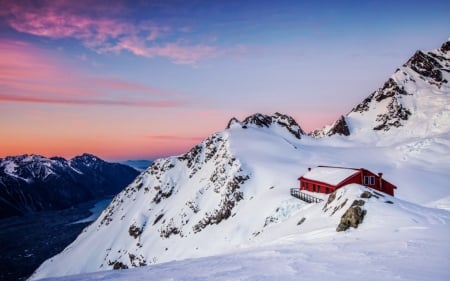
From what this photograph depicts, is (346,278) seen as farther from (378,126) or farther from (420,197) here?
(378,126)

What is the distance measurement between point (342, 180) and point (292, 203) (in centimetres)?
843

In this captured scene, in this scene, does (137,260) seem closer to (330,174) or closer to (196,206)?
(196,206)

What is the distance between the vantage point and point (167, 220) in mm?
93125

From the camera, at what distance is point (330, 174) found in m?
52.6

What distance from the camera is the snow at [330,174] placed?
48938 mm

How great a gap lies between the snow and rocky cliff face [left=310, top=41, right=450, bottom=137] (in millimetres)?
78576

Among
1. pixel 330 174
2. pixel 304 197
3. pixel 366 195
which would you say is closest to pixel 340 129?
pixel 330 174

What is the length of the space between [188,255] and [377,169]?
50.6 metres

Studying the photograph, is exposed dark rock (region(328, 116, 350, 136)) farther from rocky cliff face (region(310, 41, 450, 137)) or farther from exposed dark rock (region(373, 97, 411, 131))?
exposed dark rock (region(373, 97, 411, 131))

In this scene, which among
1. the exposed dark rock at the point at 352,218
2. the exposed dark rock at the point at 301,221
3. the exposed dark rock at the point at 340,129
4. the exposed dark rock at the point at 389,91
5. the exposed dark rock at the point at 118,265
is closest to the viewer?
the exposed dark rock at the point at 352,218

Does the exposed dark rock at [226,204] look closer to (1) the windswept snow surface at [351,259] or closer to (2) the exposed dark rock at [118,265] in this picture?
(2) the exposed dark rock at [118,265]

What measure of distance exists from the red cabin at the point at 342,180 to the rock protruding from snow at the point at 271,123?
65468 mm

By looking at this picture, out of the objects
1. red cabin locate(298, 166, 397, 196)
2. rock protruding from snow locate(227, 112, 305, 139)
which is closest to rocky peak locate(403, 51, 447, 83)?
rock protruding from snow locate(227, 112, 305, 139)

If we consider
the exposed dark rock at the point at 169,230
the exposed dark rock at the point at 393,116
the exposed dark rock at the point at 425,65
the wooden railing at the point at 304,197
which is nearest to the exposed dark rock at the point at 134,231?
the exposed dark rock at the point at 169,230
